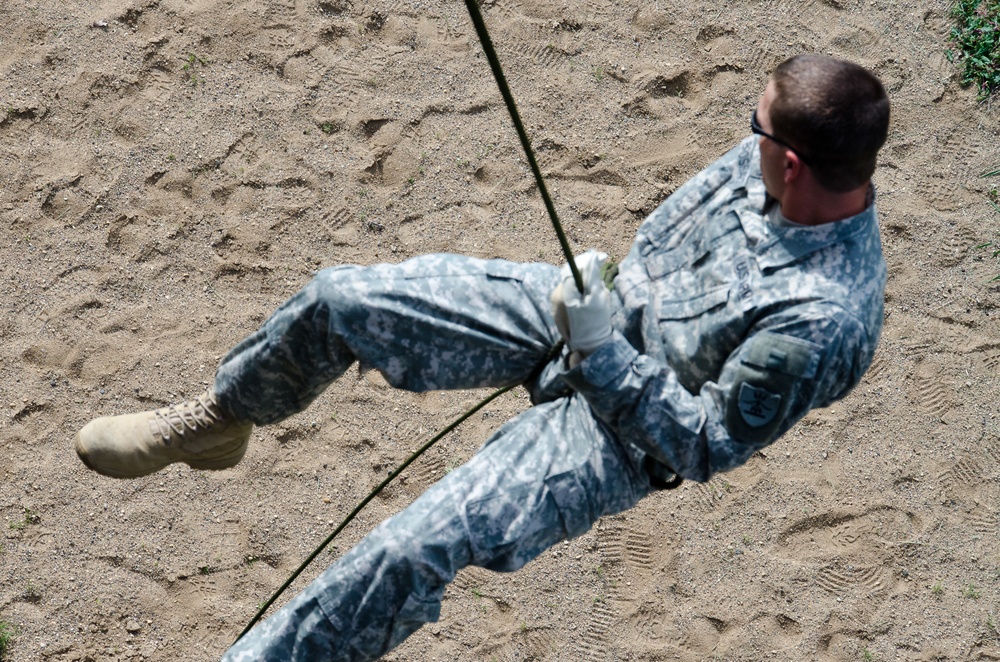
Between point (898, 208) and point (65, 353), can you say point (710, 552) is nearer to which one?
point (898, 208)

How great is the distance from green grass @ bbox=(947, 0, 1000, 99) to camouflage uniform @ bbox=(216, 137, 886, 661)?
2.46m

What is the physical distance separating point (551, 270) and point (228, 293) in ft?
5.45

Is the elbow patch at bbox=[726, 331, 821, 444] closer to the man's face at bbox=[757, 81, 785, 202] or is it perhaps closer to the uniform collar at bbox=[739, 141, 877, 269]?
the uniform collar at bbox=[739, 141, 877, 269]

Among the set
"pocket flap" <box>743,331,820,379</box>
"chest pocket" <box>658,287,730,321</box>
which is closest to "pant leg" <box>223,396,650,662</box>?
"chest pocket" <box>658,287,730,321</box>

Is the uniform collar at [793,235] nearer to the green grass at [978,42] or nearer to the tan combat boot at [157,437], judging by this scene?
the tan combat boot at [157,437]

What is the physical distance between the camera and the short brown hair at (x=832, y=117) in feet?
9.08

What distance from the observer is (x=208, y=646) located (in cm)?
400

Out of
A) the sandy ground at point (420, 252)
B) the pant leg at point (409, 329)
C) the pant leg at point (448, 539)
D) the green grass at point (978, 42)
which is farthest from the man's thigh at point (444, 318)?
the green grass at point (978, 42)

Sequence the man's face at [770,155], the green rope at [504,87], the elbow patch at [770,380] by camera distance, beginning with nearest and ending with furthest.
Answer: the green rope at [504,87], the elbow patch at [770,380], the man's face at [770,155]

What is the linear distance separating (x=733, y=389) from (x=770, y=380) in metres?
0.09

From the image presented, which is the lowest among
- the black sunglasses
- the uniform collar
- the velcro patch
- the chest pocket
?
the velcro patch

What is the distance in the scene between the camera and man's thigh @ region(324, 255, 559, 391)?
3039 millimetres

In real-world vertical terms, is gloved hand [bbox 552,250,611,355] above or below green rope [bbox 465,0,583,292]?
below

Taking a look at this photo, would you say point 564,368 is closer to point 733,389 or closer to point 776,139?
point 733,389
